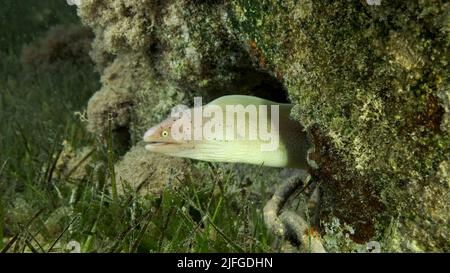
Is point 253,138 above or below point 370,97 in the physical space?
below

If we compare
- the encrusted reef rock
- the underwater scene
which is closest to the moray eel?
the underwater scene

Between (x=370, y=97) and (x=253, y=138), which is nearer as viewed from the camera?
(x=370, y=97)

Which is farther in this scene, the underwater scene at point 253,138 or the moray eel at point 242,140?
the moray eel at point 242,140

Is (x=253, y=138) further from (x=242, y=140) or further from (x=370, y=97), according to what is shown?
(x=370, y=97)

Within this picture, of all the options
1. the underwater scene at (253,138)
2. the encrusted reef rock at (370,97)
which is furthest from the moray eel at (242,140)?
the encrusted reef rock at (370,97)

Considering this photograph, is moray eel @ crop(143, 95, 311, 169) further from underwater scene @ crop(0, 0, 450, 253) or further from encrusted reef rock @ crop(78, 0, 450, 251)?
encrusted reef rock @ crop(78, 0, 450, 251)

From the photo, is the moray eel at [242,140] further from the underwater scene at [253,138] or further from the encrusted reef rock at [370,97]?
the encrusted reef rock at [370,97]

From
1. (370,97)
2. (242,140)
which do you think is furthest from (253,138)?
(370,97)

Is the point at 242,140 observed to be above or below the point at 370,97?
below
